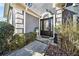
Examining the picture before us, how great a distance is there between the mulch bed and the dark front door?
0.19m

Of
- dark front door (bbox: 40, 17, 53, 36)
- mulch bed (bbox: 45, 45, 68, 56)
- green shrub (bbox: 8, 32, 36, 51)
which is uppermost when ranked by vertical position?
dark front door (bbox: 40, 17, 53, 36)

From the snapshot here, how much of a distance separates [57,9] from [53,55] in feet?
2.10

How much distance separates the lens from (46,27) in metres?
1.94

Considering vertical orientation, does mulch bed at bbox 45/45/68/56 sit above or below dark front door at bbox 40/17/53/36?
below

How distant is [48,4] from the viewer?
185cm

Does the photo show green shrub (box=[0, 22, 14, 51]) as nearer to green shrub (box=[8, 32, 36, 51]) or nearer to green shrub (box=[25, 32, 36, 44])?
green shrub (box=[8, 32, 36, 51])

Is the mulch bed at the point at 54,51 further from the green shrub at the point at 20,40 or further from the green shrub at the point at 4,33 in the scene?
the green shrub at the point at 4,33

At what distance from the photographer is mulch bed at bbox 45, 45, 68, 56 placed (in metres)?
1.84

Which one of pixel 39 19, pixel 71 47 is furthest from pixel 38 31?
pixel 71 47

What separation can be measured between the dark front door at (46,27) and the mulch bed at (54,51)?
0.19m

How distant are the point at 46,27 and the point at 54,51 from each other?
0.36 meters

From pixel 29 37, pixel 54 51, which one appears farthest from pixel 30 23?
pixel 54 51

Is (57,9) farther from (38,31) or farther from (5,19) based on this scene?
(5,19)

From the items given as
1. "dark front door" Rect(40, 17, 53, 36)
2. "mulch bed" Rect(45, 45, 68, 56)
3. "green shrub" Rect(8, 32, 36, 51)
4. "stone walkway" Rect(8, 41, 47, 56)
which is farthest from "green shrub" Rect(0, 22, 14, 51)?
"mulch bed" Rect(45, 45, 68, 56)
